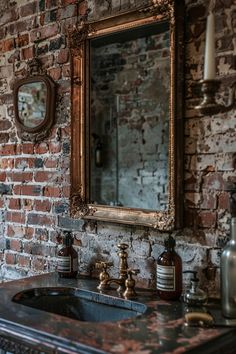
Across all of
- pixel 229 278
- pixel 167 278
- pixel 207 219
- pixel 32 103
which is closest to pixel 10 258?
pixel 32 103

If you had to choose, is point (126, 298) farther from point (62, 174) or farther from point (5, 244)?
point (5, 244)

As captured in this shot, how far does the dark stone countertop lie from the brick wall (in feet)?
1.03

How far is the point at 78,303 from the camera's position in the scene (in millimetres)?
1773

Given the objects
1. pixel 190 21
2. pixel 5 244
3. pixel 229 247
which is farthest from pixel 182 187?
pixel 5 244

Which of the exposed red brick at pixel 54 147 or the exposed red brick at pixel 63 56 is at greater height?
the exposed red brick at pixel 63 56

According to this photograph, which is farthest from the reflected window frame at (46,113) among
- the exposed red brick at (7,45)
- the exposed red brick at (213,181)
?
the exposed red brick at (213,181)

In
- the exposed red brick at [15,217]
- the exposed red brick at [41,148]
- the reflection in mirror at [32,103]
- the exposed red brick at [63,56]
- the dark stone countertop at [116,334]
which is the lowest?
the dark stone countertop at [116,334]

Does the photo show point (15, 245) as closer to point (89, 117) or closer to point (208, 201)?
point (89, 117)

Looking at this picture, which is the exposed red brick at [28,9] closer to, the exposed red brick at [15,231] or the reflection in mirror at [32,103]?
the reflection in mirror at [32,103]

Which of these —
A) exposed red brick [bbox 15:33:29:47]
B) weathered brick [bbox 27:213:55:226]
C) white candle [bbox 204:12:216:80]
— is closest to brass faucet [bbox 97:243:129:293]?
weathered brick [bbox 27:213:55:226]

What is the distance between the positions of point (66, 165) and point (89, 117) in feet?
0.86

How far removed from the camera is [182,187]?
171cm

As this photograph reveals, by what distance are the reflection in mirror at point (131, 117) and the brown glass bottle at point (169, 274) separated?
193mm

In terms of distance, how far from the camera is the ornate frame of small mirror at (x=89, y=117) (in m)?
1.70
